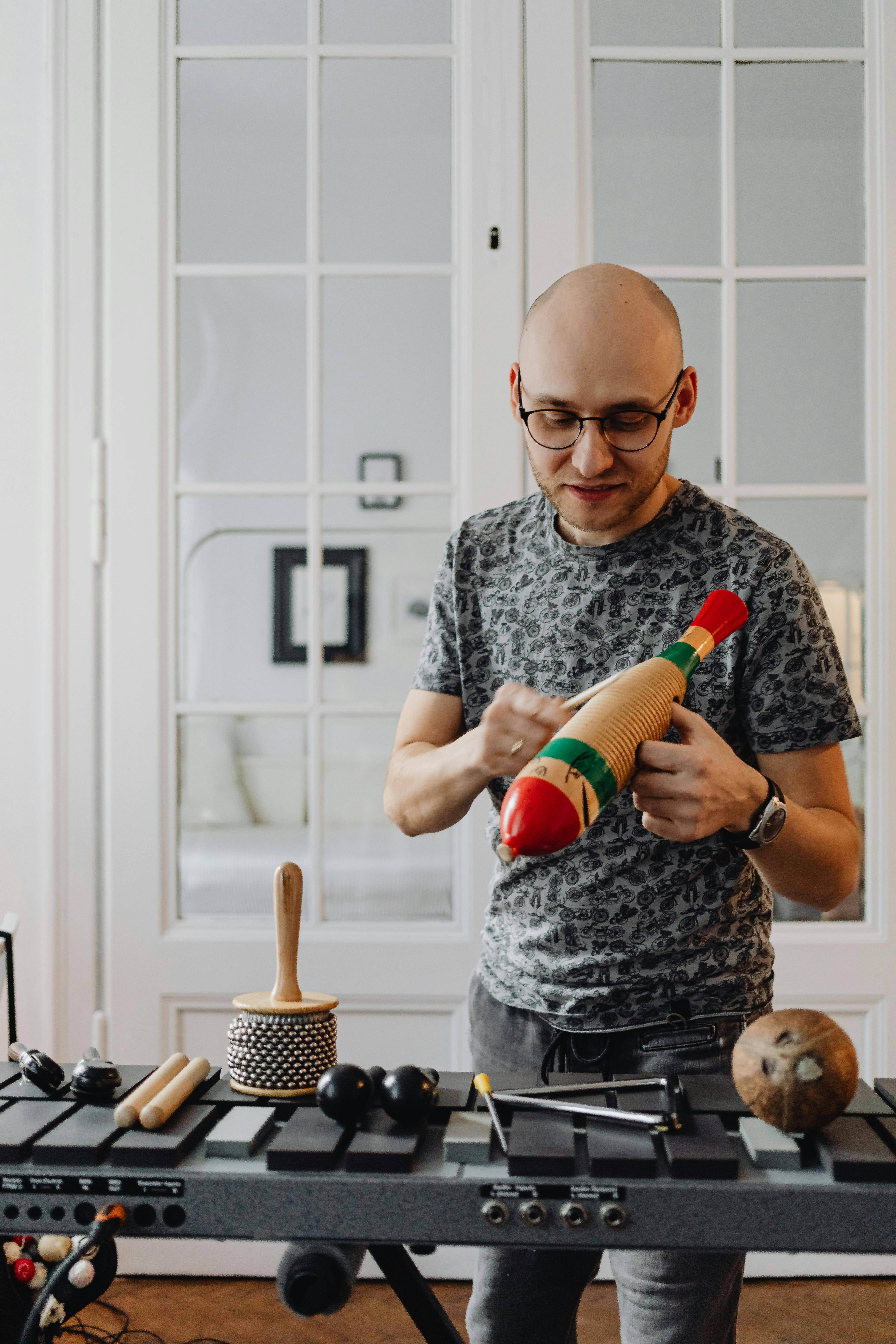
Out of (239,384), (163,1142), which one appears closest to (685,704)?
(163,1142)

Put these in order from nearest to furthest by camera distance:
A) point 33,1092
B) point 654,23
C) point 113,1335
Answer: point 33,1092, point 113,1335, point 654,23

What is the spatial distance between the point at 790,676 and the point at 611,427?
0.32 meters

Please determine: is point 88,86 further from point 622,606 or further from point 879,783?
point 879,783

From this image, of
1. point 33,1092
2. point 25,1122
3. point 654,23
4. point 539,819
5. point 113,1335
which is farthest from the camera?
point 654,23

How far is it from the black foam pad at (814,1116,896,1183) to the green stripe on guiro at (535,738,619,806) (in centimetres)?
31

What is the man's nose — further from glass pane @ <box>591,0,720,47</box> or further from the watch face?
glass pane @ <box>591,0,720,47</box>

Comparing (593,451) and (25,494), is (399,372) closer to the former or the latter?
(25,494)

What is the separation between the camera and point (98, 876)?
227cm

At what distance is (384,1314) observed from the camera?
2.10 metres

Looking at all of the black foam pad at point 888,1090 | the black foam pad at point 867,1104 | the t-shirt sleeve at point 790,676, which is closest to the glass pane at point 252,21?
the t-shirt sleeve at point 790,676

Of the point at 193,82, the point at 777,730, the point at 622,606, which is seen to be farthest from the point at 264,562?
the point at 777,730

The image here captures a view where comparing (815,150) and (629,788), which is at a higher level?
(815,150)

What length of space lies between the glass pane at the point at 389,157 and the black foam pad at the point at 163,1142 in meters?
1.79

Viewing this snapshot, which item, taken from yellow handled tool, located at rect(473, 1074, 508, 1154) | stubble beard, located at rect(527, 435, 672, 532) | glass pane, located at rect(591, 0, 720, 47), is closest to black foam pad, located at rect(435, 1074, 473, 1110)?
yellow handled tool, located at rect(473, 1074, 508, 1154)
